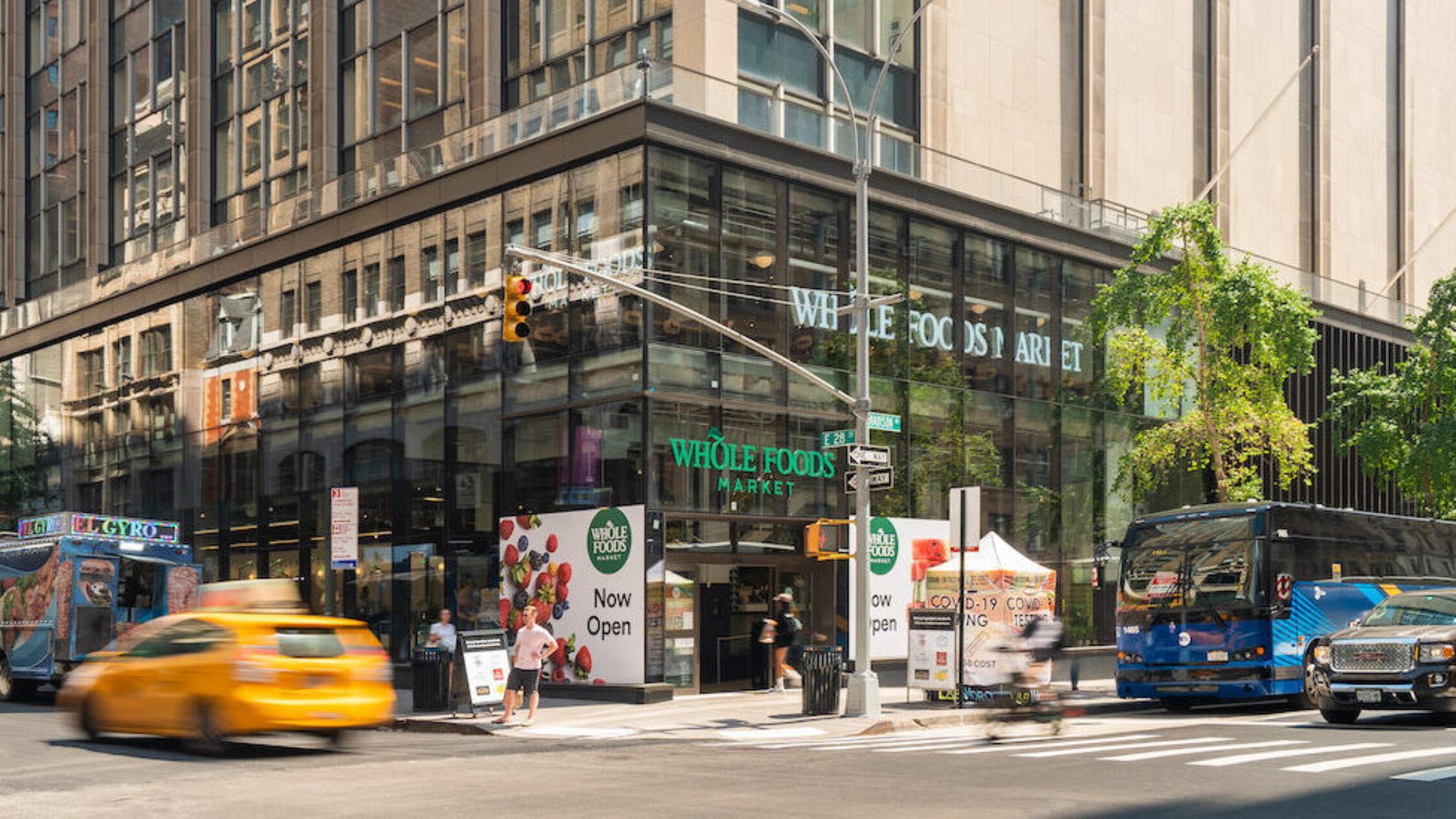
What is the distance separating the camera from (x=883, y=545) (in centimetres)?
3102

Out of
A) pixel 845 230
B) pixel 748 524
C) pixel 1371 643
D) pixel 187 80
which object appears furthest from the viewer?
pixel 187 80

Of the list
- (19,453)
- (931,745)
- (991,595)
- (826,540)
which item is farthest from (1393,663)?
(19,453)

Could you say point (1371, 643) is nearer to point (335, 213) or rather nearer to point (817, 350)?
point (817, 350)

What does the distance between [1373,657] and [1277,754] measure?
14.5ft

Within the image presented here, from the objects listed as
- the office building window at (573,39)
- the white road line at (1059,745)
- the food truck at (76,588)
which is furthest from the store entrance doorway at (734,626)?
the white road line at (1059,745)

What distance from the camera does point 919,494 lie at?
106 feet

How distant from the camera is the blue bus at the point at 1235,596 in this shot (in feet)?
79.7

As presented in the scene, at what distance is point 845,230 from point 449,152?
8.50m

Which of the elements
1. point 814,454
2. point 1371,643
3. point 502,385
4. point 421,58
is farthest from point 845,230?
point 1371,643

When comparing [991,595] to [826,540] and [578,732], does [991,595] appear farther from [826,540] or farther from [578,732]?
[578,732]

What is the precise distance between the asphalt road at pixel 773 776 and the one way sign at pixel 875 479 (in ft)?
15.4

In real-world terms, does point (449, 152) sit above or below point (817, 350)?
above

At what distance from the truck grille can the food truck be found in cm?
2101

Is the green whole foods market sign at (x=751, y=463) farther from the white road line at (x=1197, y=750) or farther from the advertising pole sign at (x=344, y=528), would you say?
the white road line at (x=1197, y=750)
